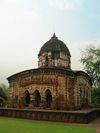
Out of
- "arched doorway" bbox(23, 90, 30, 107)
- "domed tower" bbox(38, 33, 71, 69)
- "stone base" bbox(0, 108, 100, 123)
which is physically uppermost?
"domed tower" bbox(38, 33, 71, 69)

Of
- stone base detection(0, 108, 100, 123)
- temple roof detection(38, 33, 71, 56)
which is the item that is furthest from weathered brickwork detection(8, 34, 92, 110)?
temple roof detection(38, 33, 71, 56)

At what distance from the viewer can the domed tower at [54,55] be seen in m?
30.8

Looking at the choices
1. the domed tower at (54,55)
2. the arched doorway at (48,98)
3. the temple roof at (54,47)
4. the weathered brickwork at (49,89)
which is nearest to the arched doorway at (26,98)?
the weathered brickwork at (49,89)

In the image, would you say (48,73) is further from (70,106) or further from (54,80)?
(70,106)

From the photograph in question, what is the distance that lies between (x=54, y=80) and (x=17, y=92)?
530 cm

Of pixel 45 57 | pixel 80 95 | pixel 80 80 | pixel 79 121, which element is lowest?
pixel 79 121

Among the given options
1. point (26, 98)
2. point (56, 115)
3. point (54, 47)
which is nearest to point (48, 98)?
point (26, 98)

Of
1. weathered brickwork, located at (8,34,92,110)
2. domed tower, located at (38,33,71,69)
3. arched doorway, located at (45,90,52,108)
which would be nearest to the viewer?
weathered brickwork, located at (8,34,92,110)

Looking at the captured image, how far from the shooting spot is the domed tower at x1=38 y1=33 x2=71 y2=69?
101 feet

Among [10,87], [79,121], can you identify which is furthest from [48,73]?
[79,121]

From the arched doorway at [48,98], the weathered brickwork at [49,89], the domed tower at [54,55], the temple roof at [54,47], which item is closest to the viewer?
the weathered brickwork at [49,89]

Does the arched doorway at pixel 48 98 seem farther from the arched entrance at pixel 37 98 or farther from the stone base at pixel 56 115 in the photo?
the stone base at pixel 56 115

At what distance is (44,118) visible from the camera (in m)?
20.5

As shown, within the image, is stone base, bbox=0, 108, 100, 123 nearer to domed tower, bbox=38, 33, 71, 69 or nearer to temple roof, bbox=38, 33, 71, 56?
domed tower, bbox=38, 33, 71, 69
